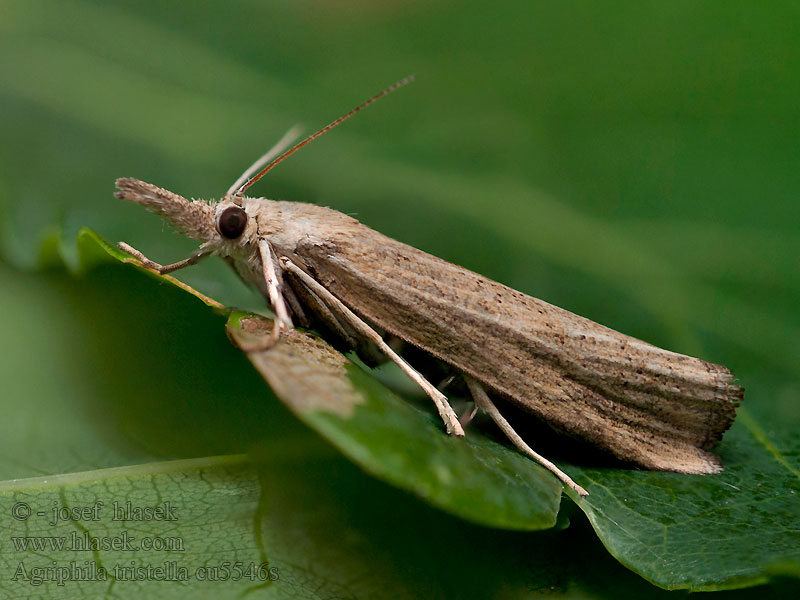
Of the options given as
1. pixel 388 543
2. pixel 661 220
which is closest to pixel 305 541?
pixel 388 543

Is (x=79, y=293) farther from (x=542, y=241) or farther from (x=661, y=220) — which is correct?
(x=661, y=220)

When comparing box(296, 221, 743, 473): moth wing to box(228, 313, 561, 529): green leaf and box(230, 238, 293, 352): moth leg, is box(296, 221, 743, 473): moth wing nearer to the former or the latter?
box(230, 238, 293, 352): moth leg

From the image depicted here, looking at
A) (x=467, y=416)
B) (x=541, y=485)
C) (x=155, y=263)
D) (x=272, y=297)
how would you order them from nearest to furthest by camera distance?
(x=541, y=485), (x=272, y=297), (x=467, y=416), (x=155, y=263)

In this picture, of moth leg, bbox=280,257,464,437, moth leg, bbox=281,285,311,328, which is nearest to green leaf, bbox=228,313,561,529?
moth leg, bbox=280,257,464,437

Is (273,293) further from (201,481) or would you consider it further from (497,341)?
(497,341)

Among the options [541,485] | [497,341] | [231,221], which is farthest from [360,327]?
[541,485]

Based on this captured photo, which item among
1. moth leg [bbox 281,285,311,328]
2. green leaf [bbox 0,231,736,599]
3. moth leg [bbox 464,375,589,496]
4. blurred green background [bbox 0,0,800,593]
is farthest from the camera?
blurred green background [bbox 0,0,800,593]
